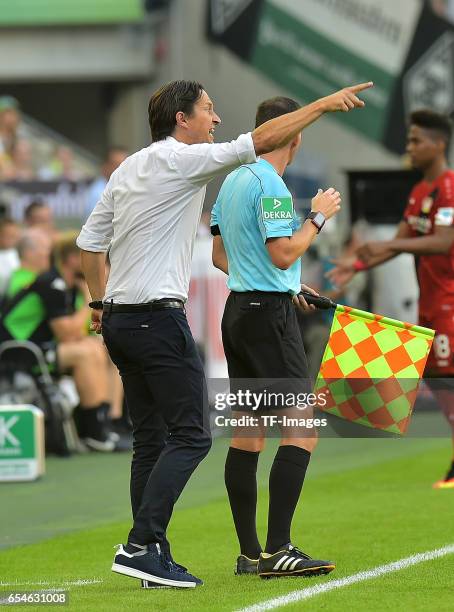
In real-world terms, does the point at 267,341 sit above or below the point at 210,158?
below

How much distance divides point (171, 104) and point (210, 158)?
1.35ft

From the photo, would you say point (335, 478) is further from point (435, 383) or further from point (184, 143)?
point (184, 143)

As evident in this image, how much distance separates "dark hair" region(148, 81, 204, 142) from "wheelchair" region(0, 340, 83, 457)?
6.36 m

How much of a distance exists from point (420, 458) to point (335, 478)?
120 cm

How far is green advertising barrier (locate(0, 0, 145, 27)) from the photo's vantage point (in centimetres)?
2389

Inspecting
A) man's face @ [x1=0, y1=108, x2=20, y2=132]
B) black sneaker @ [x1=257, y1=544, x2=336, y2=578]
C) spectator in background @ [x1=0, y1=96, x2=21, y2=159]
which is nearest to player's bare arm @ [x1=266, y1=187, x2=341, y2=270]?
black sneaker @ [x1=257, y1=544, x2=336, y2=578]

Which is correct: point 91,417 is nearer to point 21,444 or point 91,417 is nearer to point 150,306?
point 21,444

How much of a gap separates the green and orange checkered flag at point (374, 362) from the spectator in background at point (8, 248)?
760cm

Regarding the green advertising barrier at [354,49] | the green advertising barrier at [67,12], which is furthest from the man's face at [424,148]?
the green advertising barrier at [67,12]

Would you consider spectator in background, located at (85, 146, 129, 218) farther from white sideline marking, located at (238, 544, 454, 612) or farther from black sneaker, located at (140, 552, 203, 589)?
black sneaker, located at (140, 552, 203, 589)

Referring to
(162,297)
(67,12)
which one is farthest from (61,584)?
(67,12)

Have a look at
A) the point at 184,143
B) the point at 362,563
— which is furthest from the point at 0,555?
the point at 184,143

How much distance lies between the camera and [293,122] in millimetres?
5848

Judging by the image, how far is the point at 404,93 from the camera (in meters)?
23.4
